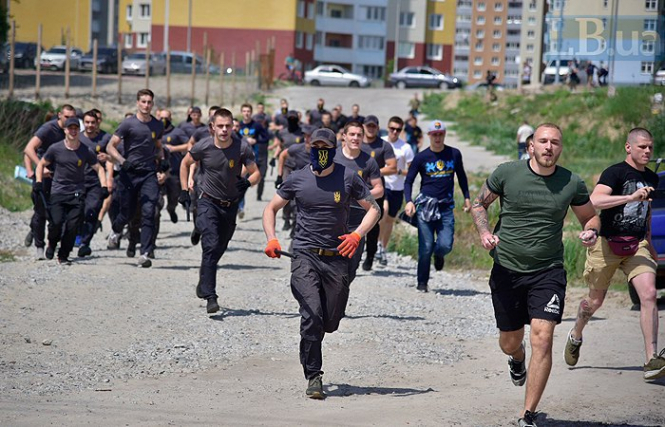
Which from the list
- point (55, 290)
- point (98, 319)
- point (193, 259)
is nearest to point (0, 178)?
point (193, 259)

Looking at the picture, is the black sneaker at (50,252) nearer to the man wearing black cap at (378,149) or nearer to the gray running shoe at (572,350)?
the man wearing black cap at (378,149)

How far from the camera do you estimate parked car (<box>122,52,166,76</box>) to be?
6134 cm

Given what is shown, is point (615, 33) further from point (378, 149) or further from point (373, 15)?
point (373, 15)

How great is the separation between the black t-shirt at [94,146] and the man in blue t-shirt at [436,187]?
4150 millimetres

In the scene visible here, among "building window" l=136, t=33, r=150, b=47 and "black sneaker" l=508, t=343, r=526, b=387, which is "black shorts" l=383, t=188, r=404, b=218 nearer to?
"black sneaker" l=508, t=343, r=526, b=387

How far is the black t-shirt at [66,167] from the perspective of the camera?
14062mm

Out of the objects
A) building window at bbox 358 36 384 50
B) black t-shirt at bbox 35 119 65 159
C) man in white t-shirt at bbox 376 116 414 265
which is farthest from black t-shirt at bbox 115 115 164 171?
building window at bbox 358 36 384 50

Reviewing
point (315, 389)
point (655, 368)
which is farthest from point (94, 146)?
point (655, 368)

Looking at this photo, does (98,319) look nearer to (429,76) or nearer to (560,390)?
(560,390)

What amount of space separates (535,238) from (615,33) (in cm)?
3427

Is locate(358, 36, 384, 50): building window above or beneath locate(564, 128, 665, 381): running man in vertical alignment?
above

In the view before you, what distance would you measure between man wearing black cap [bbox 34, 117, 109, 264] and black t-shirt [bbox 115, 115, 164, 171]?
21.6 inches

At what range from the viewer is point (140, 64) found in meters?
61.7

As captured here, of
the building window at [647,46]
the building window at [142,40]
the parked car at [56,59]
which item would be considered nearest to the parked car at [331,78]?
the parked car at [56,59]
